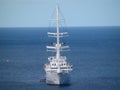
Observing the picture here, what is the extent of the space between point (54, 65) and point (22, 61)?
160ft

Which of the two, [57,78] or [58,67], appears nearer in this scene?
[57,78]

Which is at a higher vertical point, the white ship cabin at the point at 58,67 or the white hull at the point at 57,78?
the white ship cabin at the point at 58,67

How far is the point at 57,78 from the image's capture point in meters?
104

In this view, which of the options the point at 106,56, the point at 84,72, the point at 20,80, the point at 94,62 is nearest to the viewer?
the point at 20,80

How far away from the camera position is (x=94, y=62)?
495 ft

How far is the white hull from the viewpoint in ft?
339

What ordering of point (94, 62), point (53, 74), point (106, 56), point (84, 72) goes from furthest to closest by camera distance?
point (106, 56)
point (94, 62)
point (84, 72)
point (53, 74)

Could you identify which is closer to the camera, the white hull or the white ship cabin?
the white hull

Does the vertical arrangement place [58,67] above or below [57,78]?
above

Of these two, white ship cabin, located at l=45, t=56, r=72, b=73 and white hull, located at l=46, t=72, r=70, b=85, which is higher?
white ship cabin, located at l=45, t=56, r=72, b=73

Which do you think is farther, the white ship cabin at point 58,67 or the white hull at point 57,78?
the white ship cabin at point 58,67

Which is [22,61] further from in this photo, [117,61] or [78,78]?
[78,78]

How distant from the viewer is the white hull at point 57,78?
10344cm

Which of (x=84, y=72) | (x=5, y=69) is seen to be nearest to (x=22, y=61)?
(x=5, y=69)
